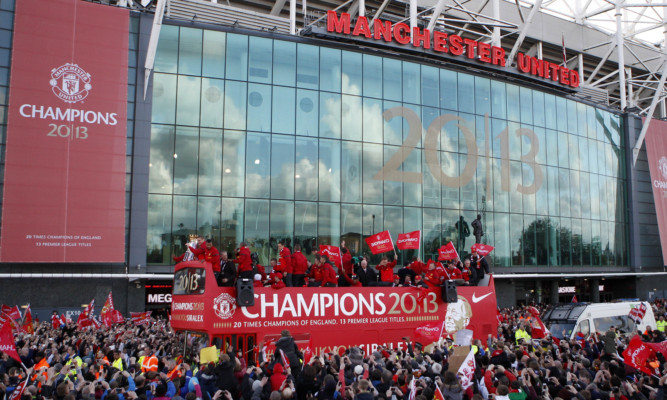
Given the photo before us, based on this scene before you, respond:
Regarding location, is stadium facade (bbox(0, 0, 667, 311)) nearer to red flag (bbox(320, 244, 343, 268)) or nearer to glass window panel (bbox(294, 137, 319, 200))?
glass window panel (bbox(294, 137, 319, 200))

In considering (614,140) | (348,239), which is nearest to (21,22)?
(348,239)

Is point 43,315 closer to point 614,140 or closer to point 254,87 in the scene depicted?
point 254,87

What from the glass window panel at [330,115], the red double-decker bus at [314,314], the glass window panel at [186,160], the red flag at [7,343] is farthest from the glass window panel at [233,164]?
the red flag at [7,343]

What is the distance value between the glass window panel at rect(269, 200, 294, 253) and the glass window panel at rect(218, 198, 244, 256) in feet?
6.29

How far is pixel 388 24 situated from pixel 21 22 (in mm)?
22121

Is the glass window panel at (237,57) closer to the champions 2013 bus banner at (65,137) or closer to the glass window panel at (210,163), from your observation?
the glass window panel at (210,163)

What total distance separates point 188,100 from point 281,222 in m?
8.96

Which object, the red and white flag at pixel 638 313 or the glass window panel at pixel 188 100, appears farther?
the glass window panel at pixel 188 100

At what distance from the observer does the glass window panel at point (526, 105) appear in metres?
47.9

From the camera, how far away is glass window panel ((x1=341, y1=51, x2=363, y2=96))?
40250 millimetres

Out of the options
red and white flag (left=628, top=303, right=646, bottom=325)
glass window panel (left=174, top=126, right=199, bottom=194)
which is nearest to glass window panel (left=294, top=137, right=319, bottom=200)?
glass window panel (left=174, top=126, right=199, bottom=194)

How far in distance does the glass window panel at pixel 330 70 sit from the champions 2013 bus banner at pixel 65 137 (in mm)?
12146

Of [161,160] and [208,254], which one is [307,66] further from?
[208,254]

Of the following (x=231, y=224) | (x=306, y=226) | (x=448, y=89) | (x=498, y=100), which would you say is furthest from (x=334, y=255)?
(x=498, y=100)
